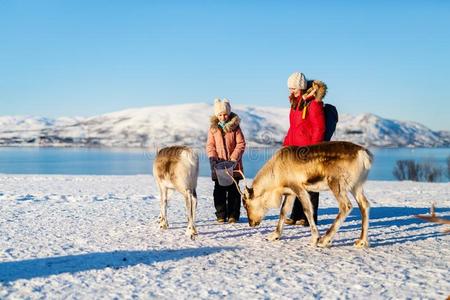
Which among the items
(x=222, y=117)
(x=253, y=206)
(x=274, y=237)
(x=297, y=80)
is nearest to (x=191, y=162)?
(x=253, y=206)

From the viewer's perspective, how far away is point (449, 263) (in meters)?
6.97

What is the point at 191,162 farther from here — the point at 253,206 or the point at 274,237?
the point at 274,237

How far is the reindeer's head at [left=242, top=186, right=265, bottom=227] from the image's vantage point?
9.13 metres

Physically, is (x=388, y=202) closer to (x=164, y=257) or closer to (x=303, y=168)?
(x=303, y=168)

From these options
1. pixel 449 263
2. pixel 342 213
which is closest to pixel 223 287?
pixel 342 213

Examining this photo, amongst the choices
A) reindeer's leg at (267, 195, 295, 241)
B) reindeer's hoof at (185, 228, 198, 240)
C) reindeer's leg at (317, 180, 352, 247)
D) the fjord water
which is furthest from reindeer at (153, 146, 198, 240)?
the fjord water

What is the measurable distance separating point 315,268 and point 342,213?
1634 millimetres

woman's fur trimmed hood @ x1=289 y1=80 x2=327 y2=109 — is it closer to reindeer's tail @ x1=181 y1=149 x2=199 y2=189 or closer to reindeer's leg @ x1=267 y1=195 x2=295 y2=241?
reindeer's leg @ x1=267 y1=195 x2=295 y2=241

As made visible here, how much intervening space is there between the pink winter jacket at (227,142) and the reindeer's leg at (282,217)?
1832mm

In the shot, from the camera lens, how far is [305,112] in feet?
31.6

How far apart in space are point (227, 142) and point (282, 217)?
238 cm

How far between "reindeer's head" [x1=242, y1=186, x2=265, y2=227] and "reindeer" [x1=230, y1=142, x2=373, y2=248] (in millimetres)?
277

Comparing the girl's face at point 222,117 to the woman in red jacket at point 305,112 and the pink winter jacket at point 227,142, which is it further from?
the woman in red jacket at point 305,112

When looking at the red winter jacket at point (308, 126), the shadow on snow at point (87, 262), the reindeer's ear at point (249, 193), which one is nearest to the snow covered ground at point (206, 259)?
the shadow on snow at point (87, 262)
